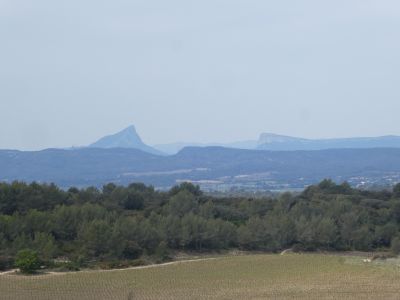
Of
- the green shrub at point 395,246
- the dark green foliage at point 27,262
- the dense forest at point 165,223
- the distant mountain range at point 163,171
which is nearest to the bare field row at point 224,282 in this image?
the dark green foliage at point 27,262

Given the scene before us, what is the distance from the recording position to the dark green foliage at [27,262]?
39781 mm

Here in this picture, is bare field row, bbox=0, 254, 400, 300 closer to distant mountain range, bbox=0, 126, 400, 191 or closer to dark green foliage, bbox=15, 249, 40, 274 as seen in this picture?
dark green foliage, bbox=15, 249, 40, 274

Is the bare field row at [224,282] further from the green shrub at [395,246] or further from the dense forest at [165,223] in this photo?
the green shrub at [395,246]

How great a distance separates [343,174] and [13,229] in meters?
141

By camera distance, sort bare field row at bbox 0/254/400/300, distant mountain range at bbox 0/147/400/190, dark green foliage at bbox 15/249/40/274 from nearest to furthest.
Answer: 1. bare field row at bbox 0/254/400/300
2. dark green foliage at bbox 15/249/40/274
3. distant mountain range at bbox 0/147/400/190

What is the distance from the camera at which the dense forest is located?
4706 centimetres

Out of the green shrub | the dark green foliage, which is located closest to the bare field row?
the dark green foliage

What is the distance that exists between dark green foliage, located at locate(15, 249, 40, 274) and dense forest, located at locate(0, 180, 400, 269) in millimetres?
196

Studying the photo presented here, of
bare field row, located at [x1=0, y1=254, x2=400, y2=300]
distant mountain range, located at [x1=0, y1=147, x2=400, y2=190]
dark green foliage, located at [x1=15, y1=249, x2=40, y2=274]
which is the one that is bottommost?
bare field row, located at [x1=0, y1=254, x2=400, y2=300]

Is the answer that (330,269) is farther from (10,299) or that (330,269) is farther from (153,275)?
(10,299)

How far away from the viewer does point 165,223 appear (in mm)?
53125

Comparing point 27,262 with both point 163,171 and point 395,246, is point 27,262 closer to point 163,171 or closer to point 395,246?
point 395,246

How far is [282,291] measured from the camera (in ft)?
109

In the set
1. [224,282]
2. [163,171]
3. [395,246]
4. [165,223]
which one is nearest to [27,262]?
[224,282]
